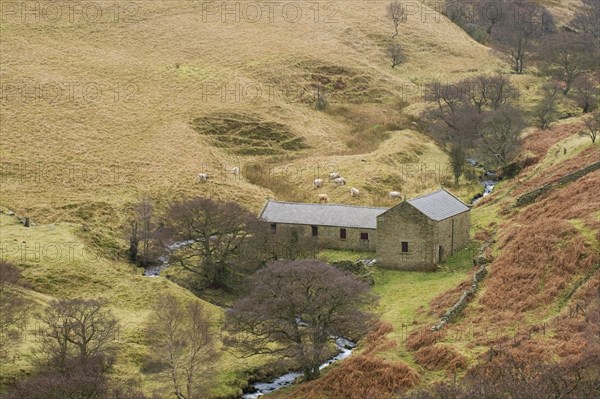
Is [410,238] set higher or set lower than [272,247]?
higher

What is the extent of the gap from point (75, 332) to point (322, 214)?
27.4 meters

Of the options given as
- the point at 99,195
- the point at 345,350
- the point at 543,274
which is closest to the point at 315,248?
the point at 345,350

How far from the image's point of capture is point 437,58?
460 ft

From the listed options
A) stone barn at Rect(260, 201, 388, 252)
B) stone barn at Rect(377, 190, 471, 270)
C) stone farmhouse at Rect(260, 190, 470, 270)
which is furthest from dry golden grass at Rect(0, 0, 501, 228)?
stone barn at Rect(377, 190, 471, 270)

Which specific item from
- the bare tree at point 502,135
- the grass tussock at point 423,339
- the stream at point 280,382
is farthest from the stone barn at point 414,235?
the bare tree at point 502,135

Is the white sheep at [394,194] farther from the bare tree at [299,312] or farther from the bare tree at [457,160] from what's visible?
the bare tree at [299,312]

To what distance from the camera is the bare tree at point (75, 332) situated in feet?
162

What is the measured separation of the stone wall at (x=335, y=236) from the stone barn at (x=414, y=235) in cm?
301

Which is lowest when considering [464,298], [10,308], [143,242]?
[143,242]

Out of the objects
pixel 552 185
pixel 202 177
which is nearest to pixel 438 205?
pixel 552 185

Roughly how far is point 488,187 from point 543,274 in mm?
35042

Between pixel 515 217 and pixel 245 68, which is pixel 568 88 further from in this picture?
pixel 515 217

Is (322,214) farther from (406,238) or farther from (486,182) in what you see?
(486,182)

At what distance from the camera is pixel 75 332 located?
164 ft
